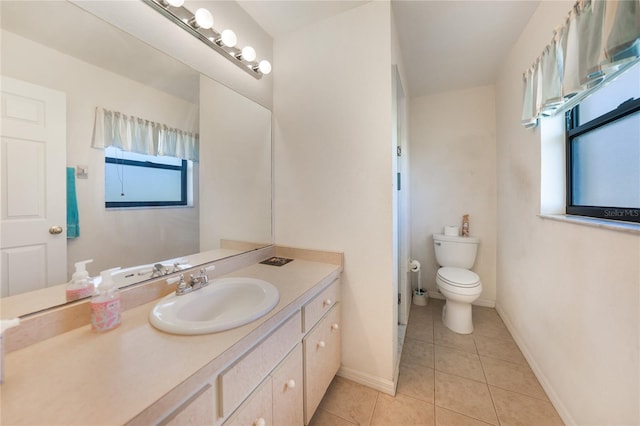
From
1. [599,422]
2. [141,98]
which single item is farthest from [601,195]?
[141,98]

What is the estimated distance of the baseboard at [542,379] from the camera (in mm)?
1177

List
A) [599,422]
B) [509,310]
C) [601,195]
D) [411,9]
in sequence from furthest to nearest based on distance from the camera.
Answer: [509,310], [411,9], [601,195], [599,422]

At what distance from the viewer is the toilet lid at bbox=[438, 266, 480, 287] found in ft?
6.29

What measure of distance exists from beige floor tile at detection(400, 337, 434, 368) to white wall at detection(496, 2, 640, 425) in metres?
0.63

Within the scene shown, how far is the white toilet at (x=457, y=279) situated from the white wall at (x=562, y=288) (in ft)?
0.96

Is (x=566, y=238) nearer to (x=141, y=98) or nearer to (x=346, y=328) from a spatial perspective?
(x=346, y=328)

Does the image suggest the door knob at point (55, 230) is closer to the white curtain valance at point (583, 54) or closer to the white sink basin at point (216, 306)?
the white sink basin at point (216, 306)

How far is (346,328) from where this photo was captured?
1.48 m

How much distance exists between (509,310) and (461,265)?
1.70 feet

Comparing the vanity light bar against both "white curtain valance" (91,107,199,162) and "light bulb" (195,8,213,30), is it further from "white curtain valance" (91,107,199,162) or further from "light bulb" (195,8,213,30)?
"white curtain valance" (91,107,199,162)

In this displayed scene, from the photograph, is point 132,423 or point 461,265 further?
point 461,265

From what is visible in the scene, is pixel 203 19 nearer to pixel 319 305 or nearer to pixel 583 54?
pixel 319 305

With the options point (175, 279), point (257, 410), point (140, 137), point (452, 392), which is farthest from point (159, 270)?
point (452, 392)

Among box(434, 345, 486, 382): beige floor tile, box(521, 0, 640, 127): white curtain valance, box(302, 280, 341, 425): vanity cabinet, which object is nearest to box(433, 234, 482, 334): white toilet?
box(434, 345, 486, 382): beige floor tile
